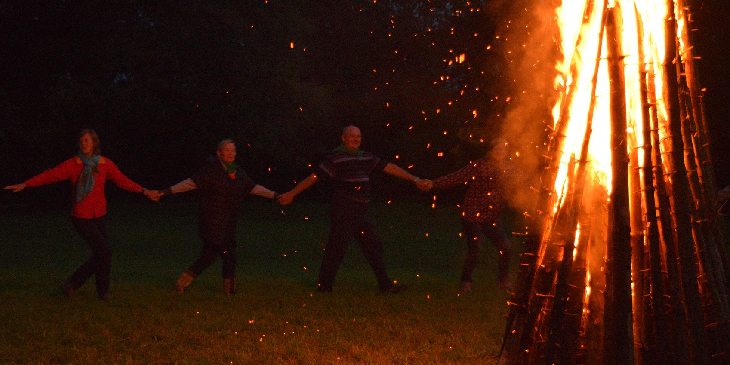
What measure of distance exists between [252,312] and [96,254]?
2007mm

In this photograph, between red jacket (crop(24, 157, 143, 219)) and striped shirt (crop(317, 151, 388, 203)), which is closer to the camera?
red jacket (crop(24, 157, 143, 219))

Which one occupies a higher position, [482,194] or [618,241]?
[482,194]

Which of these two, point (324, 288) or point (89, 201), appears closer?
point (89, 201)

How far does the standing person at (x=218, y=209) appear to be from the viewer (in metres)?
Result: 11.6

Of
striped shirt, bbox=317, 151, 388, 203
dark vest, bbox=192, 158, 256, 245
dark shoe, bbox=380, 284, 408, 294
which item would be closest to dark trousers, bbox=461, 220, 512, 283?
dark shoe, bbox=380, 284, 408, 294

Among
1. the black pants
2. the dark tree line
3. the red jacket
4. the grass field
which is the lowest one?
the grass field

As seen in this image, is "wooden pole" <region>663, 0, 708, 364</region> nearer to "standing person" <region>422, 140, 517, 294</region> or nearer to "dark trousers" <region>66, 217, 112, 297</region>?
"standing person" <region>422, 140, 517, 294</region>

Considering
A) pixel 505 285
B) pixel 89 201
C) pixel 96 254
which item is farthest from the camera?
pixel 505 285

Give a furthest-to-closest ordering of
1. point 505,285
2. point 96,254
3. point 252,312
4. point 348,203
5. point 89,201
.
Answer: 1. point 505,285
2. point 348,203
3. point 89,201
4. point 96,254
5. point 252,312

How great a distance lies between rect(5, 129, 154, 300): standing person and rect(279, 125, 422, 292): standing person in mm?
2346

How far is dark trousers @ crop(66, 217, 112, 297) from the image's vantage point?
1078 cm

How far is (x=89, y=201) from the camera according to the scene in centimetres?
1091

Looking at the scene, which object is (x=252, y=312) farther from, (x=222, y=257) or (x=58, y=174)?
(x=58, y=174)

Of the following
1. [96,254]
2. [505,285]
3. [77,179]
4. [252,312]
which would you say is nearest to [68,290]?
[96,254]
